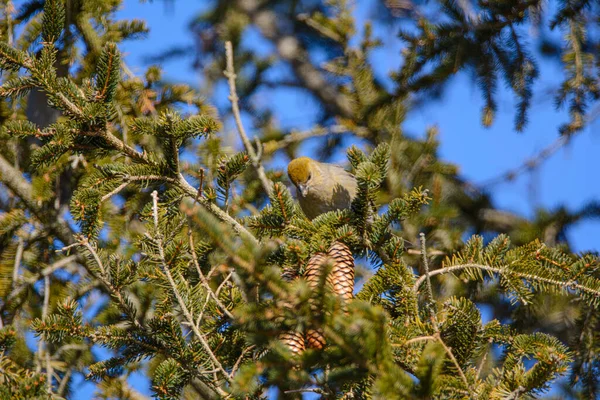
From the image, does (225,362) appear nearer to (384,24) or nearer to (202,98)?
(202,98)

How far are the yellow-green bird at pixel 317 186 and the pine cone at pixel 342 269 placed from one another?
139cm

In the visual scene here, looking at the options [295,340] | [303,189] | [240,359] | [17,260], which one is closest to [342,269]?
[295,340]

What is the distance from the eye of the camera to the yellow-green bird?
4.05 metres

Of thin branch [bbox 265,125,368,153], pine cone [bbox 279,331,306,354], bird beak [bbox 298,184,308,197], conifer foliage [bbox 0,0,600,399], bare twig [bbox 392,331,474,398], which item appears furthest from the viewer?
thin branch [bbox 265,125,368,153]

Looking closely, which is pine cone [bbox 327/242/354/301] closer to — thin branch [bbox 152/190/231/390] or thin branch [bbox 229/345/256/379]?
thin branch [bbox 229/345/256/379]

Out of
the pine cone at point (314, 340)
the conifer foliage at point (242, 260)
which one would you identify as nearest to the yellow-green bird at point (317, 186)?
the conifer foliage at point (242, 260)

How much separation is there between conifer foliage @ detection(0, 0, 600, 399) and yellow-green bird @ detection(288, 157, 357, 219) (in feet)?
0.79

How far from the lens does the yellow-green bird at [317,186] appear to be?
13.3ft

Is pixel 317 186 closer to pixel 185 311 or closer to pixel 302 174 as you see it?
pixel 302 174

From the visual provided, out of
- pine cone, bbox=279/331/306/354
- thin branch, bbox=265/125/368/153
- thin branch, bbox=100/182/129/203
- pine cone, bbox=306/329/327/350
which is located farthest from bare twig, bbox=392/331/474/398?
thin branch, bbox=265/125/368/153

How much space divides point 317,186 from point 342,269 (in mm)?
1540

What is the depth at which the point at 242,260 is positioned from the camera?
1718mm

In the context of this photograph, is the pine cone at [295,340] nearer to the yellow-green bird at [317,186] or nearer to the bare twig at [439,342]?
the bare twig at [439,342]

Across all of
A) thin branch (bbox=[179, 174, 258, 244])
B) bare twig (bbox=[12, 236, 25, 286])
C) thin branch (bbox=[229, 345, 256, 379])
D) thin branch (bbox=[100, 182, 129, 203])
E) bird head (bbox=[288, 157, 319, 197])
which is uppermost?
→ bird head (bbox=[288, 157, 319, 197])
